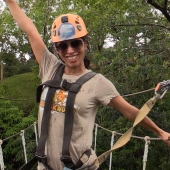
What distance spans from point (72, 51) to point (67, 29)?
2.5 inches

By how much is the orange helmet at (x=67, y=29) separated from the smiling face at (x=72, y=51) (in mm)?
14

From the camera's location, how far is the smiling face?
924 mm

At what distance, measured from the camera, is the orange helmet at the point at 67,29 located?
921mm

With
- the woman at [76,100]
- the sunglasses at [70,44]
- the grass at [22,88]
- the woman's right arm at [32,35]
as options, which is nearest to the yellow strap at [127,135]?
the woman at [76,100]

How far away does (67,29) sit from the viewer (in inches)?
36.3

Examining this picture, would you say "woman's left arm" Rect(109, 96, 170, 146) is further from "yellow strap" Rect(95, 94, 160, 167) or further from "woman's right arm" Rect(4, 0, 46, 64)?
"woman's right arm" Rect(4, 0, 46, 64)

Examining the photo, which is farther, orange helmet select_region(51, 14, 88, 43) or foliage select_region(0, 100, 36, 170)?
foliage select_region(0, 100, 36, 170)

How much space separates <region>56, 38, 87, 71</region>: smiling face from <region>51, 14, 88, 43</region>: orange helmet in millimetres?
14

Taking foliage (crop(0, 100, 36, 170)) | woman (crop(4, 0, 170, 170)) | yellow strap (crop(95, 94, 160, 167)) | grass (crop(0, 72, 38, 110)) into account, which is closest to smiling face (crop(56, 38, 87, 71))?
woman (crop(4, 0, 170, 170))

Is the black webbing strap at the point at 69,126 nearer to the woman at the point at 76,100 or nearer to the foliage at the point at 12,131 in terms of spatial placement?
the woman at the point at 76,100

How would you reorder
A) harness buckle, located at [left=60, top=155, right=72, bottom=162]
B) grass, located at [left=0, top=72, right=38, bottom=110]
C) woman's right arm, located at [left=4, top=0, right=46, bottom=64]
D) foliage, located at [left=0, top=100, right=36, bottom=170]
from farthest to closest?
1. grass, located at [left=0, top=72, right=38, bottom=110]
2. foliage, located at [left=0, top=100, right=36, bottom=170]
3. woman's right arm, located at [left=4, top=0, right=46, bottom=64]
4. harness buckle, located at [left=60, top=155, right=72, bottom=162]

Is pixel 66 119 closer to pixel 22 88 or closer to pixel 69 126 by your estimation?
pixel 69 126

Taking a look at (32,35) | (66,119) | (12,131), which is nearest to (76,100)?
(66,119)

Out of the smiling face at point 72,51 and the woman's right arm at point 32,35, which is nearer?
the smiling face at point 72,51
